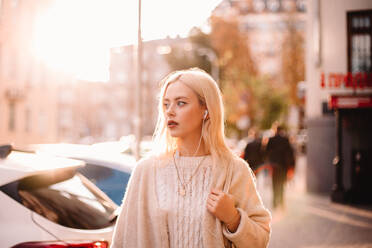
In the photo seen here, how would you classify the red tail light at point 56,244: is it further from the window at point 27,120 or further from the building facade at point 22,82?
the window at point 27,120

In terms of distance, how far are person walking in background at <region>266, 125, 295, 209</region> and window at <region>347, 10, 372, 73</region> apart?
4281mm

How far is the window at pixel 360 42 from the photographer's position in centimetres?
1520

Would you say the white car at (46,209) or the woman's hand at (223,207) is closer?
the woman's hand at (223,207)

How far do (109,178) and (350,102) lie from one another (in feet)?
31.9

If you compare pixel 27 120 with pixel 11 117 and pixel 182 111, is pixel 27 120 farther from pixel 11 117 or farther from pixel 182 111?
pixel 182 111

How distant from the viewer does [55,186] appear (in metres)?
3.36

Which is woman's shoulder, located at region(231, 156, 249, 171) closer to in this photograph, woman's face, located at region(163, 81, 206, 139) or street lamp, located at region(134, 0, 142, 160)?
woman's face, located at region(163, 81, 206, 139)

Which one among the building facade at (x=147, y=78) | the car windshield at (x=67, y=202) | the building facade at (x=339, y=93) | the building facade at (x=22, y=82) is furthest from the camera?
the building facade at (x=147, y=78)

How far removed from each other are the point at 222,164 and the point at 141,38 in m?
5.11

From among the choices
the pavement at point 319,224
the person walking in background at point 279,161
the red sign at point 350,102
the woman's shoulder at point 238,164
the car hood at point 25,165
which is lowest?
the pavement at point 319,224

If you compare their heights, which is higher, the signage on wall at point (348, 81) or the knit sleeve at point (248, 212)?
the signage on wall at point (348, 81)

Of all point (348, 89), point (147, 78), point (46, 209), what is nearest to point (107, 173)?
point (46, 209)

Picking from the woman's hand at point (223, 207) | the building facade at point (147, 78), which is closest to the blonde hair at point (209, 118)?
the woman's hand at point (223, 207)

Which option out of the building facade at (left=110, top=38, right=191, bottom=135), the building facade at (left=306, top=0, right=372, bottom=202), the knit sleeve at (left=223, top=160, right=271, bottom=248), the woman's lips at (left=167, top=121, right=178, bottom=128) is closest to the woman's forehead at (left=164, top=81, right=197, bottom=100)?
the woman's lips at (left=167, top=121, right=178, bottom=128)
